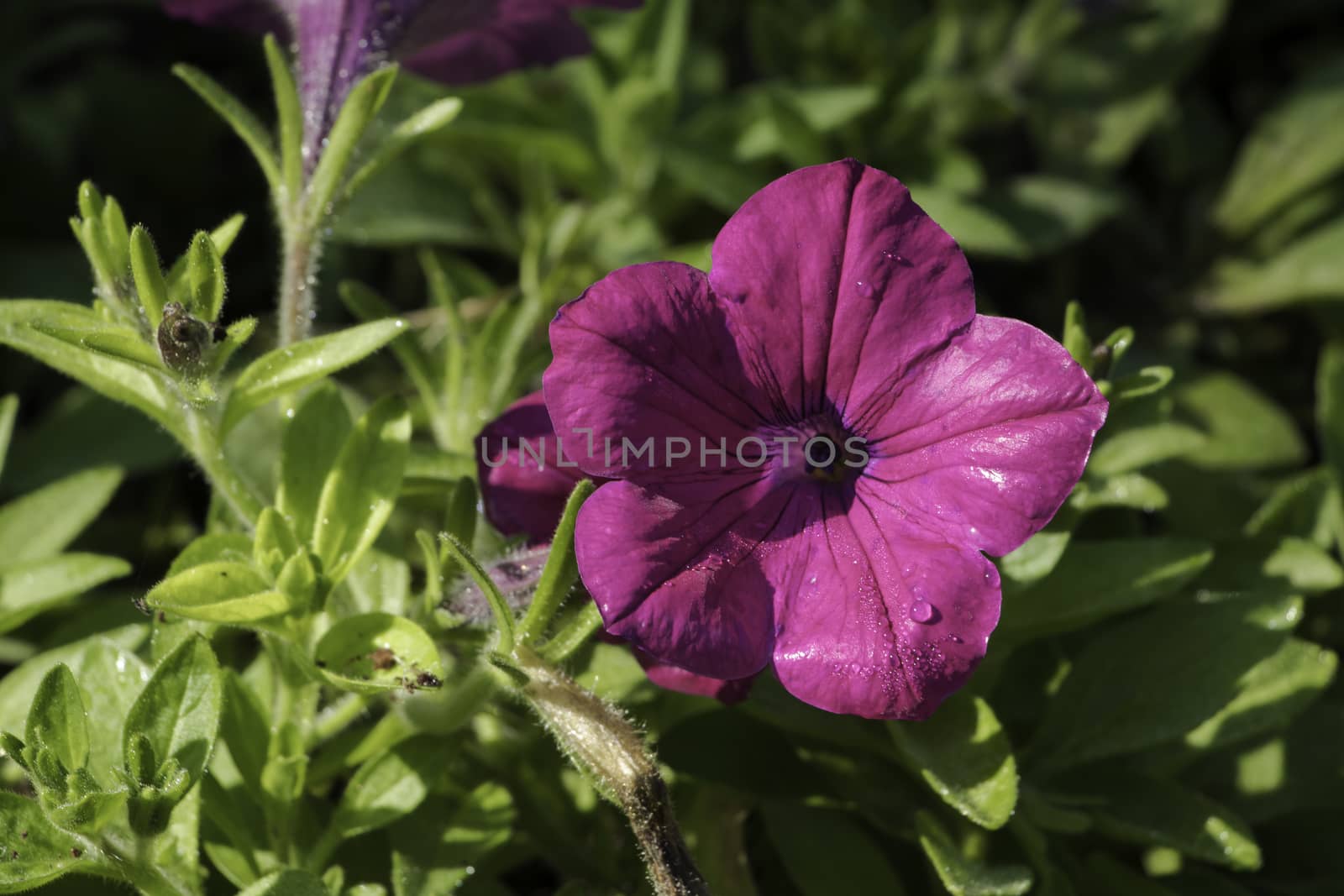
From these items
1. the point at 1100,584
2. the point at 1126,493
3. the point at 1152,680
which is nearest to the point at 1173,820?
the point at 1152,680

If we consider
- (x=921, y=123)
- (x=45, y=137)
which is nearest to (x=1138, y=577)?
(x=921, y=123)

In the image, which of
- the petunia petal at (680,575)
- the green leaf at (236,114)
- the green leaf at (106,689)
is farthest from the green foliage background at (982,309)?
the green leaf at (236,114)

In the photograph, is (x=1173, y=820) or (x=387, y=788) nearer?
(x=387, y=788)

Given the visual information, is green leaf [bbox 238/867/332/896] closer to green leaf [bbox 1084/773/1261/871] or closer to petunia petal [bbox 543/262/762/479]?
petunia petal [bbox 543/262/762/479]

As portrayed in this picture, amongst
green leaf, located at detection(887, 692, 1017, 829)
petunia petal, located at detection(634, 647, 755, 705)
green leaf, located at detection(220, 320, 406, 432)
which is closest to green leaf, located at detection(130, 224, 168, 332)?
green leaf, located at detection(220, 320, 406, 432)

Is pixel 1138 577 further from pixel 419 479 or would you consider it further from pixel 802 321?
pixel 419 479

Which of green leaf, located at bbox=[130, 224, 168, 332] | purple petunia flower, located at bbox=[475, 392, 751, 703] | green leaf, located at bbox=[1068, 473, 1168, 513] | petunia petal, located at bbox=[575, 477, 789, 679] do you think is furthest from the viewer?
green leaf, located at bbox=[1068, 473, 1168, 513]

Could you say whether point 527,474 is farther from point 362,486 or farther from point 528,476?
point 362,486
